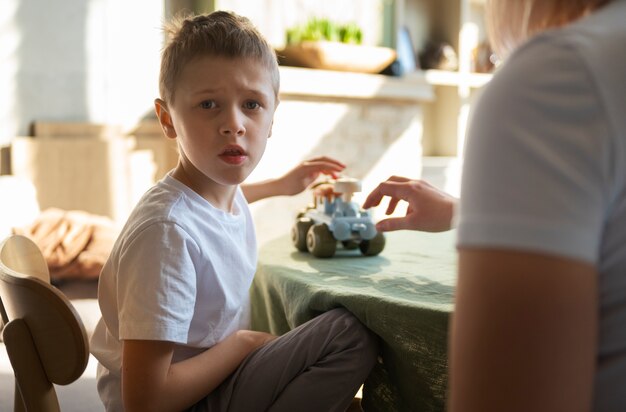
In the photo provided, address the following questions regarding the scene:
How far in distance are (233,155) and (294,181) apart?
16.2 inches

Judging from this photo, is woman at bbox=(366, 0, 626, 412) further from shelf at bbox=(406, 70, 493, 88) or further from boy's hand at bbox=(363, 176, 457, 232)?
shelf at bbox=(406, 70, 493, 88)

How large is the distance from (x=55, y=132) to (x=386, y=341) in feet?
8.89

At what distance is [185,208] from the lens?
102 cm

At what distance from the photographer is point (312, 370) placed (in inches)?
37.4

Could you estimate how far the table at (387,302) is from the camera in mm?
861

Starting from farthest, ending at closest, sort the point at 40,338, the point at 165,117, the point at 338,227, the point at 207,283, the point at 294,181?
1. the point at 294,181
2. the point at 338,227
3. the point at 165,117
4. the point at 207,283
5. the point at 40,338

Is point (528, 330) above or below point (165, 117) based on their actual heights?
below

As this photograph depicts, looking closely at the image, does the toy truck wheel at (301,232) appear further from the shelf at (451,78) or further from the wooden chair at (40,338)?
the shelf at (451,78)

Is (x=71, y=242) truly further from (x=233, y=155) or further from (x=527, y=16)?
(x=527, y=16)

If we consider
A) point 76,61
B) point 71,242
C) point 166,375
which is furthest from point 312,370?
point 76,61

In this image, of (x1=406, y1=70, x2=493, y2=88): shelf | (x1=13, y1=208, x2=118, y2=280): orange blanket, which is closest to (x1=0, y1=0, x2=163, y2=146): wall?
(x1=13, y1=208, x2=118, y2=280): orange blanket

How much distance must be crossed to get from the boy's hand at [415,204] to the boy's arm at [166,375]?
0.32 meters

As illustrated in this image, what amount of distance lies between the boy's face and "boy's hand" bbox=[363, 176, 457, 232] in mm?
226

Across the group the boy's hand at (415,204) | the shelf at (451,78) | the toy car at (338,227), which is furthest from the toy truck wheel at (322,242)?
the shelf at (451,78)
